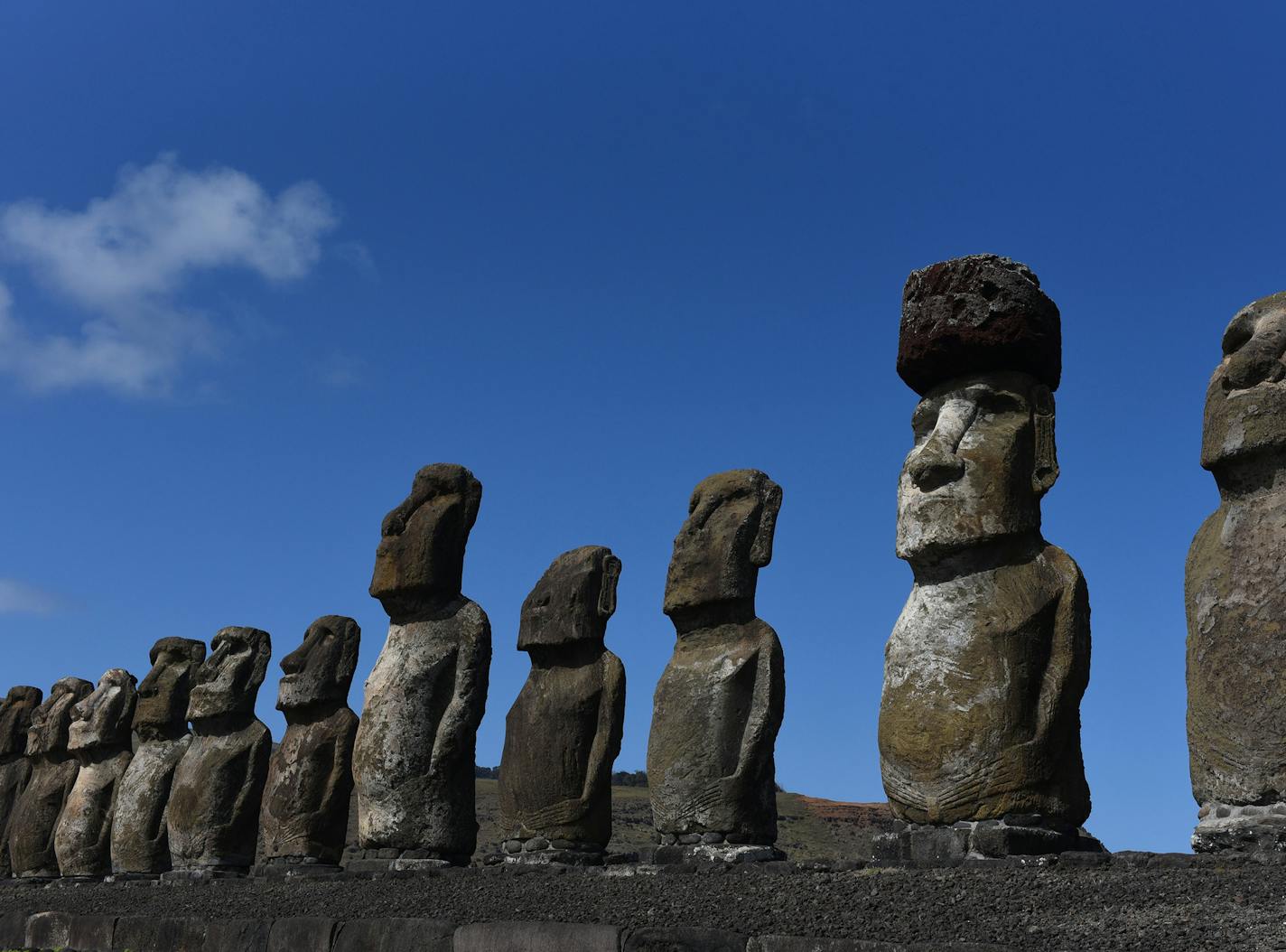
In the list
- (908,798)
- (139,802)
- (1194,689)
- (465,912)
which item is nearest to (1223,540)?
(1194,689)

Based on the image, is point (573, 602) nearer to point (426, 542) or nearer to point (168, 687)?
point (426, 542)

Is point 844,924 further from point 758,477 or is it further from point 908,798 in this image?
point 758,477

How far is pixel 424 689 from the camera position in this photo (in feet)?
39.2

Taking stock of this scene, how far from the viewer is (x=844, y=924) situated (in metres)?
6.27

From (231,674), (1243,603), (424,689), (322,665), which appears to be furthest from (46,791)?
(1243,603)

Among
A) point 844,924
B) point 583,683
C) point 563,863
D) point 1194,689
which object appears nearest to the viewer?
point 844,924

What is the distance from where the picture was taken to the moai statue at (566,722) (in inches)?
416

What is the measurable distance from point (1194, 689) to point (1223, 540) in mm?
778

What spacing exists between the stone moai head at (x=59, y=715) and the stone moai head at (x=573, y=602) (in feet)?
28.0

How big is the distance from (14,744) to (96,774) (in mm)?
3686

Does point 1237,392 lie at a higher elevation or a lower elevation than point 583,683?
higher

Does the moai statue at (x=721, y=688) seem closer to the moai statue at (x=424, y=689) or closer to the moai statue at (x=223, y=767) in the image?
the moai statue at (x=424, y=689)

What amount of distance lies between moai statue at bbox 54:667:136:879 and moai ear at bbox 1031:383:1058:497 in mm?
11263

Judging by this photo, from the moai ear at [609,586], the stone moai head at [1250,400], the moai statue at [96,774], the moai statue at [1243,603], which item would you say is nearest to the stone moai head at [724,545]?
the moai ear at [609,586]
